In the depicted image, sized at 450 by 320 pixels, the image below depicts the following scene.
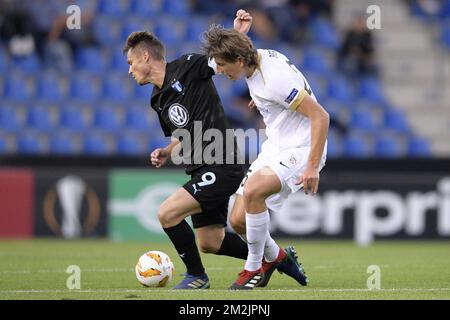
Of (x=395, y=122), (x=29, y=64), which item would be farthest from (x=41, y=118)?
(x=395, y=122)

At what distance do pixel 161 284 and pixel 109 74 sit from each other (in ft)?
32.3

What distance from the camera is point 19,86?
17.1 meters

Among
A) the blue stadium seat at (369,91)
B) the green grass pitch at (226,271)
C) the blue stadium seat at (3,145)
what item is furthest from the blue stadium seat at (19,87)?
the blue stadium seat at (369,91)

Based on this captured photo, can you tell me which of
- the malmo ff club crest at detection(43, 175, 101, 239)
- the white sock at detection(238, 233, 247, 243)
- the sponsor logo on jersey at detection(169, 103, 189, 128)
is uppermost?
the sponsor logo on jersey at detection(169, 103, 189, 128)

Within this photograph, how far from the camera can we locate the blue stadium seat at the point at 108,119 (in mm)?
16703

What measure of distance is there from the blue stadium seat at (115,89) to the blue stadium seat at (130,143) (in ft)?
2.69

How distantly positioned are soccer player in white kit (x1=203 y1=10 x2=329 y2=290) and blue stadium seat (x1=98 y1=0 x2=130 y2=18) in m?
10.6

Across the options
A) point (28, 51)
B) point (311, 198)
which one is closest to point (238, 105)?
point (311, 198)

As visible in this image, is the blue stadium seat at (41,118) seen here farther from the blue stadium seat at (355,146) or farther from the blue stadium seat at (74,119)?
the blue stadium seat at (355,146)

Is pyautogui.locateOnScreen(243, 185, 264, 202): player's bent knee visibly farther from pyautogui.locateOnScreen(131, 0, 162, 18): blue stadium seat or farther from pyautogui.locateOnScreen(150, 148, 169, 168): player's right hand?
pyautogui.locateOnScreen(131, 0, 162, 18): blue stadium seat

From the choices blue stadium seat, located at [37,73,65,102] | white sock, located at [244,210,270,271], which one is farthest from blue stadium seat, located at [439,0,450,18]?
white sock, located at [244,210,270,271]

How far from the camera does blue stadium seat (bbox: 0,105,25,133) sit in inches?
655

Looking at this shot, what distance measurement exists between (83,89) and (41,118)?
2.96 ft

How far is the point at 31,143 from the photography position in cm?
1641
